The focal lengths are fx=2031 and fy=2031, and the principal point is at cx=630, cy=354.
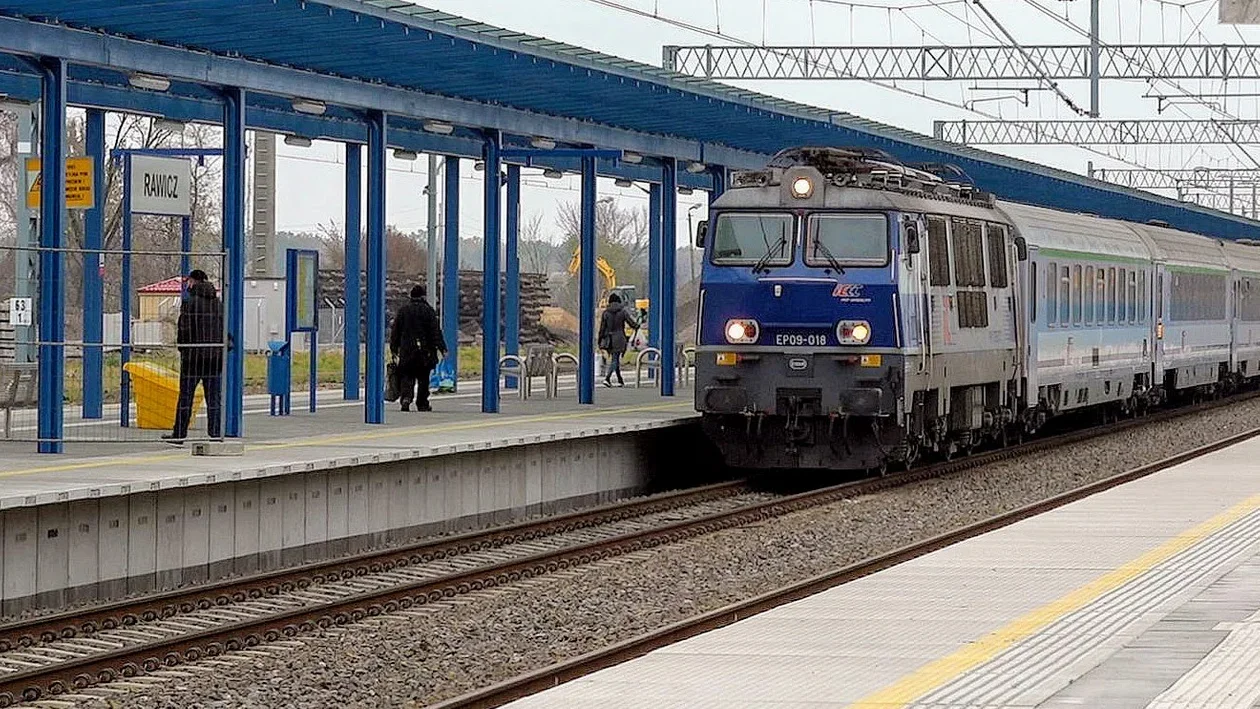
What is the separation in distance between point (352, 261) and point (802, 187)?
20.3 feet

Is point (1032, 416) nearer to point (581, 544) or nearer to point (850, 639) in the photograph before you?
point (581, 544)

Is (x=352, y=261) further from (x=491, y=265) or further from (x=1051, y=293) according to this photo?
(x=1051, y=293)

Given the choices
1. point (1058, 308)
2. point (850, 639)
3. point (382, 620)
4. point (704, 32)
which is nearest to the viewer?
point (850, 639)

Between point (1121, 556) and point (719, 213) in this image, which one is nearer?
point (1121, 556)

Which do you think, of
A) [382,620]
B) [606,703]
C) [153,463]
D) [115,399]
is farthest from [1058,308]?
[606,703]

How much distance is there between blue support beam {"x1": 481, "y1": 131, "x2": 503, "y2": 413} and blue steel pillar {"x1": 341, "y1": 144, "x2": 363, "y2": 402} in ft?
5.02

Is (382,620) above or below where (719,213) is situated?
below

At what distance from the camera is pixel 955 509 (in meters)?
20.2

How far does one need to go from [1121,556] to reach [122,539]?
22.9 ft

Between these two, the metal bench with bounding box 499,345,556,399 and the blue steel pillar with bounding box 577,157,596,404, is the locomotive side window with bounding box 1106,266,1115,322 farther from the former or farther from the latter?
the blue steel pillar with bounding box 577,157,596,404

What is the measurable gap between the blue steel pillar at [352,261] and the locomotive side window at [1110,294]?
1147cm

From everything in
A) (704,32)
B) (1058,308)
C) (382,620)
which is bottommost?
(382,620)

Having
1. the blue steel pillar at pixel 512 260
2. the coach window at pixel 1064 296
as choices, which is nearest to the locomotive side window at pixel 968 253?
the coach window at pixel 1064 296

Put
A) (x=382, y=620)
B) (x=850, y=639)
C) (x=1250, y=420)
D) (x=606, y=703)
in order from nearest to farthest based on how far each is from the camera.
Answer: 1. (x=606, y=703)
2. (x=850, y=639)
3. (x=382, y=620)
4. (x=1250, y=420)
